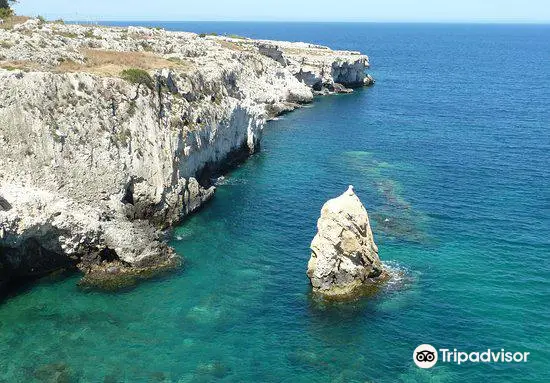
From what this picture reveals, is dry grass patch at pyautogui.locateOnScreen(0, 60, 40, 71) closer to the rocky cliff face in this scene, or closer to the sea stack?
the rocky cliff face

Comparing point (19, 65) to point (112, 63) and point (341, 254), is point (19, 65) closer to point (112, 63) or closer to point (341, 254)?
point (112, 63)

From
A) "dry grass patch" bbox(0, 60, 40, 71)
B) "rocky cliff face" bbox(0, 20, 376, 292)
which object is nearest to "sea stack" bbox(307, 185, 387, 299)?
"rocky cliff face" bbox(0, 20, 376, 292)

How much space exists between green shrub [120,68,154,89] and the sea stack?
101 feet

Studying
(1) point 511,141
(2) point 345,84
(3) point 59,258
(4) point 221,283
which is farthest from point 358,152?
(2) point 345,84

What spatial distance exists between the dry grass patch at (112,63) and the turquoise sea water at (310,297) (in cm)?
2132

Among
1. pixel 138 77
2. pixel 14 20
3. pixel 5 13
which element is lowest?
pixel 138 77

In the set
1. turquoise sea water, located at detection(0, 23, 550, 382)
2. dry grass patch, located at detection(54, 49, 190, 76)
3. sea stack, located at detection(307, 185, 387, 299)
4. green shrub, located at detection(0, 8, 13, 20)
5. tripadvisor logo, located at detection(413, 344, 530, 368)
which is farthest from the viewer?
green shrub, located at detection(0, 8, 13, 20)

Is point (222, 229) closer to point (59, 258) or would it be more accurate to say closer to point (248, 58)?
point (59, 258)

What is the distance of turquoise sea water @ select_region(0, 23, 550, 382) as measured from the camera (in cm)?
4234

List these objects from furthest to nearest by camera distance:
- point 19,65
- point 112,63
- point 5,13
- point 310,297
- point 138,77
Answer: point 5,13
point 112,63
point 138,77
point 19,65
point 310,297

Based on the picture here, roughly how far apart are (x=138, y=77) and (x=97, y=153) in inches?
541

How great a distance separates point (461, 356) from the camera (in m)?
43.1

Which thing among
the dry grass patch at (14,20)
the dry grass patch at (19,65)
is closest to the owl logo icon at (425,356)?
the dry grass patch at (19,65)

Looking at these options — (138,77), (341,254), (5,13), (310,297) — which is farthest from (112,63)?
(310,297)
